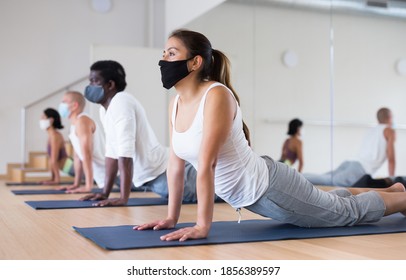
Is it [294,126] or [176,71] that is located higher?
[176,71]

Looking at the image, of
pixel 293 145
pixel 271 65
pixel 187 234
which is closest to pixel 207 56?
pixel 187 234

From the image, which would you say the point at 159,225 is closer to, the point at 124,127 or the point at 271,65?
the point at 124,127

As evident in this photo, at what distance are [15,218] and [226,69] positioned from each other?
4.98 feet

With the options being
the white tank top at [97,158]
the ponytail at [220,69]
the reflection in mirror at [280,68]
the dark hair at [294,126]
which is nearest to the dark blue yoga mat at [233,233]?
the ponytail at [220,69]

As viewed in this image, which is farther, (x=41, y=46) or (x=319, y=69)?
(x=41, y=46)

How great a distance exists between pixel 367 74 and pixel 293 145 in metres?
1.01

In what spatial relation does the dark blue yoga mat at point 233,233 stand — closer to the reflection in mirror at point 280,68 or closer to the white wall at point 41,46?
the reflection in mirror at point 280,68

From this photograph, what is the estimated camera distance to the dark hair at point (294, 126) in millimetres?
5176

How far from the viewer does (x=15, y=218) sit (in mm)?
3270

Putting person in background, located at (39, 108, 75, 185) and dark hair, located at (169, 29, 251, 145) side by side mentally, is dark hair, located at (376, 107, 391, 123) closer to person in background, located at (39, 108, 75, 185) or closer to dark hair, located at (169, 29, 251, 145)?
dark hair, located at (169, 29, 251, 145)

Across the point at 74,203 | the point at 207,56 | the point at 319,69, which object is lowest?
the point at 74,203

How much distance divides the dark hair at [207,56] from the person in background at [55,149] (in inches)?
170

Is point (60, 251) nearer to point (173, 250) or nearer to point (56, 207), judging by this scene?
point (173, 250)

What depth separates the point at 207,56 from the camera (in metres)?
2.46
